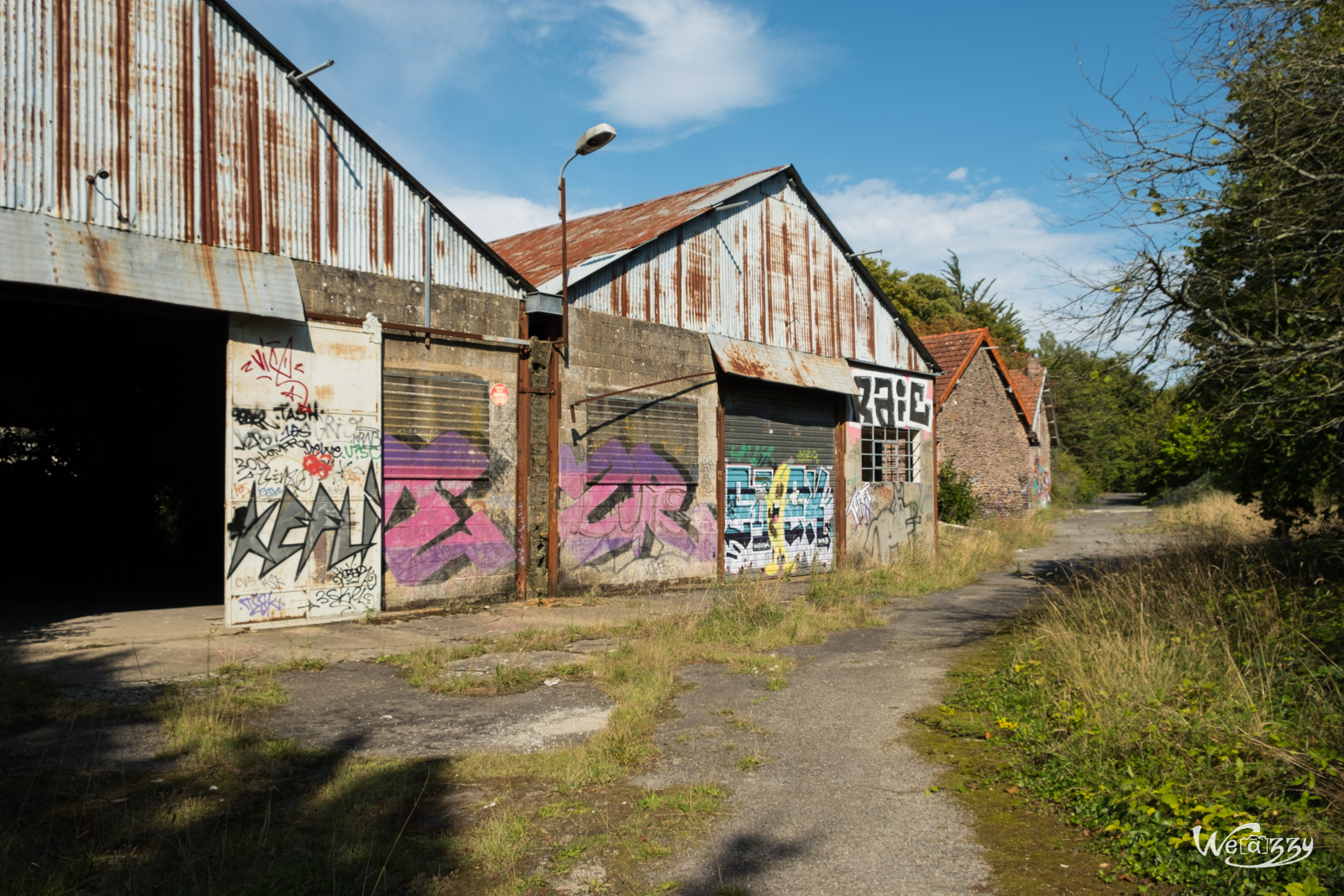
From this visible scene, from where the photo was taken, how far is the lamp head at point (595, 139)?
10516mm

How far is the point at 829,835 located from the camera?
4.17 metres

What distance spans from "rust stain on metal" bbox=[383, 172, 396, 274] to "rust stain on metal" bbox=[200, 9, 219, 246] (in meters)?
1.87

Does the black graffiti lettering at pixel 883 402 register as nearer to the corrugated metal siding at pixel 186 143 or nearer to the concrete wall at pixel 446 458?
the concrete wall at pixel 446 458

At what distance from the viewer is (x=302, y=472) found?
9.64 m

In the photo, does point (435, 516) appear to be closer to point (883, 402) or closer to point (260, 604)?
point (260, 604)

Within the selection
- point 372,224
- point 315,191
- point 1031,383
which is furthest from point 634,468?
point 1031,383

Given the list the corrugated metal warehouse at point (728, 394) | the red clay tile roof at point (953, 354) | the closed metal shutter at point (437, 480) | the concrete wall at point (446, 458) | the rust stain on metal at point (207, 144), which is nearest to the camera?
the rust stain on metal at point (207, 144)

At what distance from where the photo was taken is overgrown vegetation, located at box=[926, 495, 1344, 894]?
3.84 m

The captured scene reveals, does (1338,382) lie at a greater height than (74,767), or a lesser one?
greater

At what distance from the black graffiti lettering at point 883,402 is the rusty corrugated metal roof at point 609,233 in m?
5.08

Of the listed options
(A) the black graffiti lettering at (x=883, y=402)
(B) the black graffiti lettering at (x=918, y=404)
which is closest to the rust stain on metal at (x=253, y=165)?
(A) the black graffiti lettering at (x=883, y=402)

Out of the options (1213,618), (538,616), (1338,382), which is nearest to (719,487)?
(538,616)

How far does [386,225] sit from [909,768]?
339 inches

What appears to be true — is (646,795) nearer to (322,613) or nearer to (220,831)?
(220,831)
